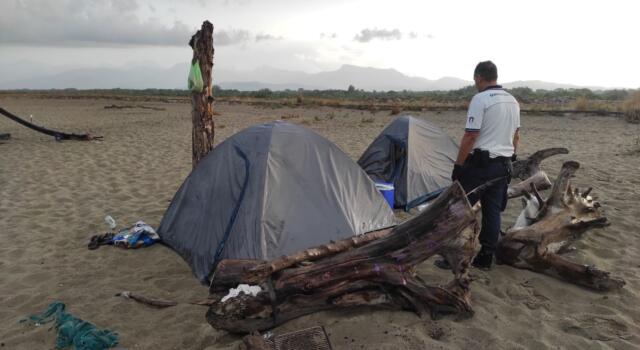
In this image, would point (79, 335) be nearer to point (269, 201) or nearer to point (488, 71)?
point (269, 201)

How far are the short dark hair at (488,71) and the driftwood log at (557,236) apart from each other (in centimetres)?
151

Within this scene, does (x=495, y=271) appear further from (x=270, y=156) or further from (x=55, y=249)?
(x=55, y=249)

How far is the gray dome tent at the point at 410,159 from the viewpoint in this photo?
7090 millimetres

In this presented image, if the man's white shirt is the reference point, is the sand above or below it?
below

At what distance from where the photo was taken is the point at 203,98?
6336 millimetres

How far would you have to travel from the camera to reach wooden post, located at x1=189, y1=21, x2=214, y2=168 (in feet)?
20.4

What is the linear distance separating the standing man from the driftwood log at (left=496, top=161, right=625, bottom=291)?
0.24 metres

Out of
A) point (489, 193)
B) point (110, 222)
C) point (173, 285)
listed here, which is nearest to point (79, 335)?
point (173, 285)

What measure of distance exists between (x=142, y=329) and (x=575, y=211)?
181 inches

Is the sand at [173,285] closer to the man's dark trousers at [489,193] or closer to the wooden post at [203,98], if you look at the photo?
the man's dark trousers at [489,193]

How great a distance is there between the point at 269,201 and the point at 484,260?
234 centimetres

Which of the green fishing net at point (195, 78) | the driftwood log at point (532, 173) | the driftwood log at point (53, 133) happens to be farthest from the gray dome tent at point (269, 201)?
the driftwood log at point (53, 133)

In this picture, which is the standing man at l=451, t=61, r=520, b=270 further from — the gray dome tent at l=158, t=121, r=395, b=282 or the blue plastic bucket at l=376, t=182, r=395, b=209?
the blue plastic bucket at l=376, t=182, r=395, b=209

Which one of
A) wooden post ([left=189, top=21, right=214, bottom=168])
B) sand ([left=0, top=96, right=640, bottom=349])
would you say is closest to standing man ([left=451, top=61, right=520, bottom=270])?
sand ([left=0, top=96, right=640, bottom=349])
